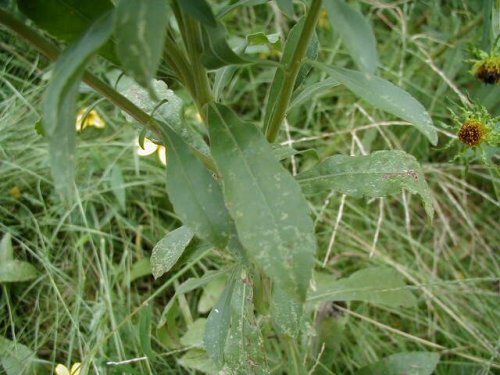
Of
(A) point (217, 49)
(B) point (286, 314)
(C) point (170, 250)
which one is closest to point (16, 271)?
(C) point (170, 250)

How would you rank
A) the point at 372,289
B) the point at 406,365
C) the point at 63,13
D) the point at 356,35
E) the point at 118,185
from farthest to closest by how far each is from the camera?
the point at 118,185 → the point at 372,289 → the point at 406,365 → the point at 63,13 → the point at 356,35

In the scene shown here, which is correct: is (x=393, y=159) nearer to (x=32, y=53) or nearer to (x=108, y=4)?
(x=108, y=4)

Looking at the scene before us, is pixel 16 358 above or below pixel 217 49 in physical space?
below

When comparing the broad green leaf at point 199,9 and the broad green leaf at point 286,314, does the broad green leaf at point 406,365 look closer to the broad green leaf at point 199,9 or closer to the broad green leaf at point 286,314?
the broad green leaf at point 286,314

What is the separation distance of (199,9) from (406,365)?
0.91 m

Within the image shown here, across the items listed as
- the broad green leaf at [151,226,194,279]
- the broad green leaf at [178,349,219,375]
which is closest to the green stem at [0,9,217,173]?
the broad green leaf at [151,226,194,279]

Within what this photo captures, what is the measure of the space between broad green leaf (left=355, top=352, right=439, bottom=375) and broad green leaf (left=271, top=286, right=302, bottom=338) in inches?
13.1

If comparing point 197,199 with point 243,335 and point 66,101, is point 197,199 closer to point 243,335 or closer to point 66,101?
point 66,101

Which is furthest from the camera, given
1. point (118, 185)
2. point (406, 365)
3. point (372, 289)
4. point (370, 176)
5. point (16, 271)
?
point (118, 185)

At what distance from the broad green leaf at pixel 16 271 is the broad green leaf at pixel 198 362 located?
0.46 metres

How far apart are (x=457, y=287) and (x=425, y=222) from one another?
33cm

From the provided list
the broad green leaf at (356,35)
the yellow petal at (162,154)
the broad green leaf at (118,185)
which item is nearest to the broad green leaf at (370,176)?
the broad green leaf at (356,35)

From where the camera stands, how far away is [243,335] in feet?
3.45

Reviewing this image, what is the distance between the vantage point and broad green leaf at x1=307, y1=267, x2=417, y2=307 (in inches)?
52.2
